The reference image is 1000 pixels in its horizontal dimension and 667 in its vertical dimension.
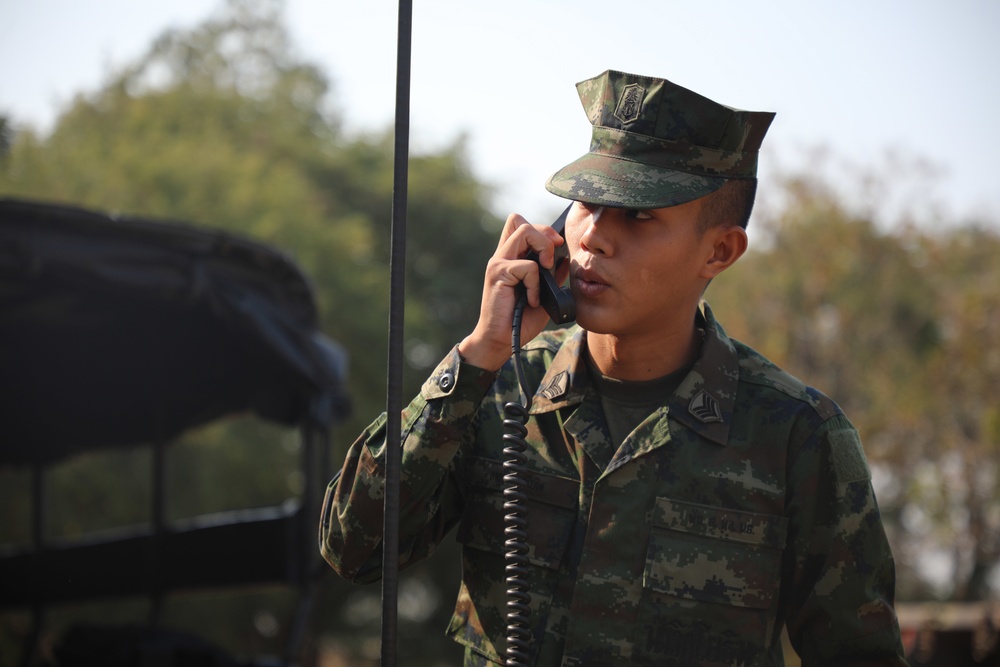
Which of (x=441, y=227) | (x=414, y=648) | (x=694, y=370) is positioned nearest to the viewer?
(x=694, y=370)

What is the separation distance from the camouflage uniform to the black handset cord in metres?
0.09

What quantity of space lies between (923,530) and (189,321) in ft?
77.2

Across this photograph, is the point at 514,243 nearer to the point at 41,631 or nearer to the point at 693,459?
the point at 693,459

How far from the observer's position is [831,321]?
2628 centimetres

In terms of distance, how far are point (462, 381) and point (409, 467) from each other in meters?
0.20

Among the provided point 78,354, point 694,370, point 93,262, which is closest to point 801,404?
point 694,370

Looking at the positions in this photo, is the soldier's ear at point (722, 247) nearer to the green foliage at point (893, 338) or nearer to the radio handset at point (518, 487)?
the radio handset at point (518, 487)

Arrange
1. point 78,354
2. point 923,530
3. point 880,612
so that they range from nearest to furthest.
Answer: point 880,612, point 78,354, point 923,530

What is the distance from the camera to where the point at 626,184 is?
2.26 meters

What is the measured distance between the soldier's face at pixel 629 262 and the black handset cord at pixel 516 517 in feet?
0.47

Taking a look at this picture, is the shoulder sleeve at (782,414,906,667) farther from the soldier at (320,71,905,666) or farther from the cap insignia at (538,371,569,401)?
the cap insignia at (538,371,569,401)

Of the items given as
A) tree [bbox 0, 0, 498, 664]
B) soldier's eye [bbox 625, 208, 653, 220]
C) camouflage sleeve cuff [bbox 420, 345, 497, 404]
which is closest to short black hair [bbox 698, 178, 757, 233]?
soldier's eye [bbox 625, 208, 653, 220]

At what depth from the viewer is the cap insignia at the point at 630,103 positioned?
2.37 m

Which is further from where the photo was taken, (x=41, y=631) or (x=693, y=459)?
(x=41, y=631)
